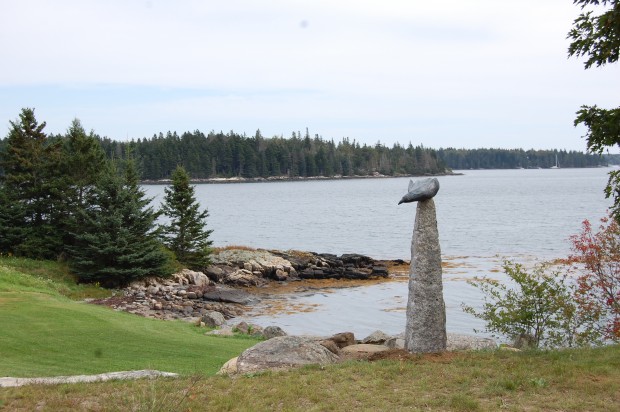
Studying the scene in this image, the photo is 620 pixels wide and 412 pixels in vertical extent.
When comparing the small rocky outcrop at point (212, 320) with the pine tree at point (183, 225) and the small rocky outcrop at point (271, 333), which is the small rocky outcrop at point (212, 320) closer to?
the small rocky outcrop at point (271, 333)

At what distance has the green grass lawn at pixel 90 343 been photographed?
1411 cm

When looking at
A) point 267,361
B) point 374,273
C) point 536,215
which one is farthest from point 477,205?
point 267,361

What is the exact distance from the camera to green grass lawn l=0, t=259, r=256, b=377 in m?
14.1

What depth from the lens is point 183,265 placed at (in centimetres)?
3778

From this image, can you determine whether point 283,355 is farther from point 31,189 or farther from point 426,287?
point 31,189

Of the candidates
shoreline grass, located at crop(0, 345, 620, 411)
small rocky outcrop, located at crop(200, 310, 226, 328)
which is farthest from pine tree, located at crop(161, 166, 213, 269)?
shoreline grass, located at crop(0, 345, 620, 411)

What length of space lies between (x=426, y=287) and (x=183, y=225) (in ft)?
89.3

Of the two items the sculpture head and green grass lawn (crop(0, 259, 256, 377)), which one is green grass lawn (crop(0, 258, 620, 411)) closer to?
green grass lawn (crop(0, 259, 256, 377))

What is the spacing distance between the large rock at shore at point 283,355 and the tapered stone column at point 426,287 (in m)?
1.83

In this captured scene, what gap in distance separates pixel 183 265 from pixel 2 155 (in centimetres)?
1201

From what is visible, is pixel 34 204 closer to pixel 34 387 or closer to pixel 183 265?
pixel 183 265

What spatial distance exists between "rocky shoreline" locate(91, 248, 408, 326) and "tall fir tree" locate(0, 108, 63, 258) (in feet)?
19.9

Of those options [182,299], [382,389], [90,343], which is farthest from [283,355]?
[182,299]

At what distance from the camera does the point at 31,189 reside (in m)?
34.2
